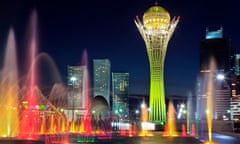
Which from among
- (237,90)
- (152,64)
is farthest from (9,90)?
(237,90)

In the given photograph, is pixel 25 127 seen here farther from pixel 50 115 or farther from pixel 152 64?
pixel 152 64

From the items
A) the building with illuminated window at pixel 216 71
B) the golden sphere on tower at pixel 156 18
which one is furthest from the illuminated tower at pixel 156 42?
the building with illuminated window at pixel 216 71

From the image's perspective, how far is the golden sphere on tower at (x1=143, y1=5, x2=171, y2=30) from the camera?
52419mm

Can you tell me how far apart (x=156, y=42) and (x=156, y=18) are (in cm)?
381

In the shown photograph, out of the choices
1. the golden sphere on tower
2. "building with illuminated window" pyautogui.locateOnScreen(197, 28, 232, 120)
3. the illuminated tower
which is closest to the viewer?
the illuminated tower

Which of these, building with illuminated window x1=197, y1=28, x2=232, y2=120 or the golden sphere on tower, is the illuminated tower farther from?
building with illuminated window x1=197, y1=28, x2=232, y2=120

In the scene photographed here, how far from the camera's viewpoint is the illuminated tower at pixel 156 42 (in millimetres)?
51031

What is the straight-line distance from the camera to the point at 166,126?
55281mm

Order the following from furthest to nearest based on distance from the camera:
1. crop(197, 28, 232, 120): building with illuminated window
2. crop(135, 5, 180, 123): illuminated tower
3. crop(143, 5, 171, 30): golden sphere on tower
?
crop(197, 28, 232, 120): building with illuminated window, crop(143, 5, 171, 30): golden sphere on tower, crop(135, 5, 180, 123): illuminated tower

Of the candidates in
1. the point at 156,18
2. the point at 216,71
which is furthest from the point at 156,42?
the point at 216,71

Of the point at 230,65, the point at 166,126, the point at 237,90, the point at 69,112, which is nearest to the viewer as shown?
the point at 166,126

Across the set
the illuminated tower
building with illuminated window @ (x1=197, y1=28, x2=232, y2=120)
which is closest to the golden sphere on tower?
the illuminated tower

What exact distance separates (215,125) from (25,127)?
1071 inches

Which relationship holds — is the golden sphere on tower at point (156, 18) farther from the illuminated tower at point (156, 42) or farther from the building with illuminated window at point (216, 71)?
the building with illuminated window at point (216, 71)
